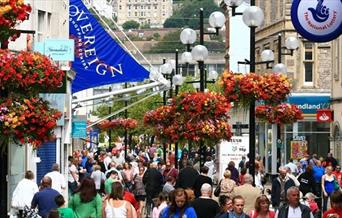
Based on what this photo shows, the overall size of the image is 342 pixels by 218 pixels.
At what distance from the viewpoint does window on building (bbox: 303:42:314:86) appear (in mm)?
65500

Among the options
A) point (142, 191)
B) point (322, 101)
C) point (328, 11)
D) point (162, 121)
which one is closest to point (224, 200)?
point (328, 11)

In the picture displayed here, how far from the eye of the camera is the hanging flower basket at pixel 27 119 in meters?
17.9

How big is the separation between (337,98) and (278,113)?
13356 mm

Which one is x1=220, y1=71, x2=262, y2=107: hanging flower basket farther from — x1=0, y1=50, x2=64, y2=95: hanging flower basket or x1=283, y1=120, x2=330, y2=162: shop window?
x1=283, y1=120, x2=330, y2=162: shop window

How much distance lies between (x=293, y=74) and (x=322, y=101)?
95.2 inches

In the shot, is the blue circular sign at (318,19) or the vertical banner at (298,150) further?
the vertical banner at (298,150)

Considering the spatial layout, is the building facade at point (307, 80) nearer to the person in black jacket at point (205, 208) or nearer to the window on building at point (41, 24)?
the window on building at point (41, 24)

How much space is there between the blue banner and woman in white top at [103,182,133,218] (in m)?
22.9

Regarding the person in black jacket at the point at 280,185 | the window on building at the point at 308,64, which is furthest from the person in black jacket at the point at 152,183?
the window on building at the point at 308,64

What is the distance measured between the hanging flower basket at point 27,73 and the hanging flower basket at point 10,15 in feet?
2.21

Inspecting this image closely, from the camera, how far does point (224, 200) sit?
752 inches

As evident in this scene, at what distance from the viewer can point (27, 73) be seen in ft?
60.0

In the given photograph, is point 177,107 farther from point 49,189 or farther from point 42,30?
point 49,189

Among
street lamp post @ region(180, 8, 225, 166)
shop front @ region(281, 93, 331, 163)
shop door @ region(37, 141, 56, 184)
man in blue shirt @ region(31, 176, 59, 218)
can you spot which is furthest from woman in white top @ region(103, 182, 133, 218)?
shop front @ region(281, 93, 331, 163)
